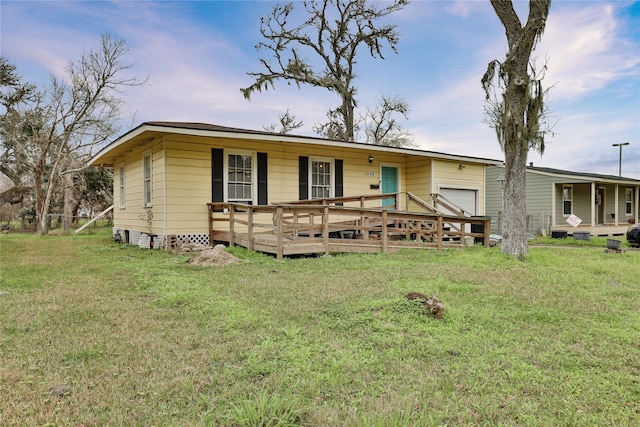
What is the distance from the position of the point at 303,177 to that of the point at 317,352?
27.8 feet

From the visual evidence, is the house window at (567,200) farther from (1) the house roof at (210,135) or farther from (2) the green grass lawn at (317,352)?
(2) the green grass lawn at (317,352)

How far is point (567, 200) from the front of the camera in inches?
742

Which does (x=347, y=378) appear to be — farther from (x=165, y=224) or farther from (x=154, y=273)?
(x=165, y=224)

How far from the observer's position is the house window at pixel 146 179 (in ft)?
34.2

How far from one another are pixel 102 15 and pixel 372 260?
14.4 meters

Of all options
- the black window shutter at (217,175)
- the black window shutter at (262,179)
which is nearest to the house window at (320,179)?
the black window shutter at (262,179)

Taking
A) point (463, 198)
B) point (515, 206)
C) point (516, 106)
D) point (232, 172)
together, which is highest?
point (516, 106)

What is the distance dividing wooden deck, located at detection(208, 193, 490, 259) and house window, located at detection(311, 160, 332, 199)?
0.44 meters

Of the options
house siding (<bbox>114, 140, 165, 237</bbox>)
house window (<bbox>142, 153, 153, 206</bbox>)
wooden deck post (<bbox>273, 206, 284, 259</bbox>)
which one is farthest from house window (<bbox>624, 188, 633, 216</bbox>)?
house window (<bbox>142, 153, 153, 206</bbox>)

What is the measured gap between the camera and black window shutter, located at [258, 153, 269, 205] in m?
10.2

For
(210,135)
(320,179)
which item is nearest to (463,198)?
(320,179)

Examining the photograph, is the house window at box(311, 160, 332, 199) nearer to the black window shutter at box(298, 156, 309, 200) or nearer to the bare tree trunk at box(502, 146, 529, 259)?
the black window shutter at box(298, 156, 309, 200)

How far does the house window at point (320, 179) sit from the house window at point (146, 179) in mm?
4688

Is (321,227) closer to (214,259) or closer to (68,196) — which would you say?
(214,259)
